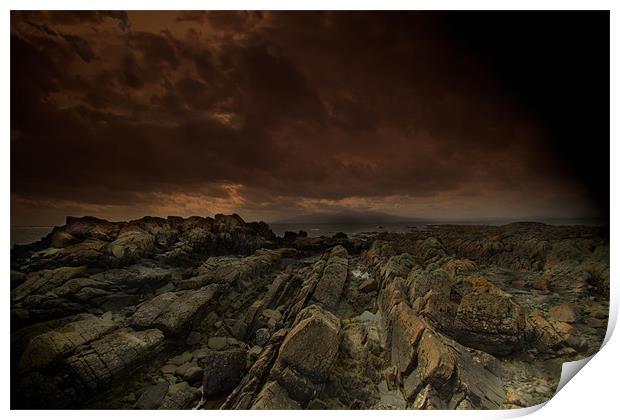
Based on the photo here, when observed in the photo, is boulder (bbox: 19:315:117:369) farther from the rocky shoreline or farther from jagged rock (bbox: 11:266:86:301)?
jagged rock (bbox: 11:266:86:301)

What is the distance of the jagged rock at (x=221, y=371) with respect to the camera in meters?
3.88

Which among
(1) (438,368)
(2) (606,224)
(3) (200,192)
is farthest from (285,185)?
(2) (606,224)

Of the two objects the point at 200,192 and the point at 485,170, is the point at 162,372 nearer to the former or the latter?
the point at 200,192

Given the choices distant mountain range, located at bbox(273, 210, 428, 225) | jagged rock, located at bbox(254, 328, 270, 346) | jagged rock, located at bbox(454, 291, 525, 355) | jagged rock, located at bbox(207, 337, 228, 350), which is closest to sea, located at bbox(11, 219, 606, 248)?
distant mountain range, located at bbox(273, 210, 428, 225)

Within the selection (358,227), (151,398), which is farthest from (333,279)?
(151,398)

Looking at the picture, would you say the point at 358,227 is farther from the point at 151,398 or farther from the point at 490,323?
the point at 151,398

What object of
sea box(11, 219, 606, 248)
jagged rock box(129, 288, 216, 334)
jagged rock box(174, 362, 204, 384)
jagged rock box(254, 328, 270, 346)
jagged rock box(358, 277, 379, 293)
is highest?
sea box(11, 219, 606, 248)

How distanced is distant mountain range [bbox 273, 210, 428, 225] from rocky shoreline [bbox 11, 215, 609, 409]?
24 centimetres

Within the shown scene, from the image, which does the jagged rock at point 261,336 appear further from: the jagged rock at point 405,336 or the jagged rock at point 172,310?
the jagged rock at point 405,336

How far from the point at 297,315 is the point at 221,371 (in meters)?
1.19

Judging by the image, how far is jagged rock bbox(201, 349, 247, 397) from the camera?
388 cm

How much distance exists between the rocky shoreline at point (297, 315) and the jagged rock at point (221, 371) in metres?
0.02

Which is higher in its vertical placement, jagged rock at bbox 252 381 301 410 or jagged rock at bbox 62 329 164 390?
jagged rock at bbox 62 329 164 390

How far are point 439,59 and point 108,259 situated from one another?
5.56 m
